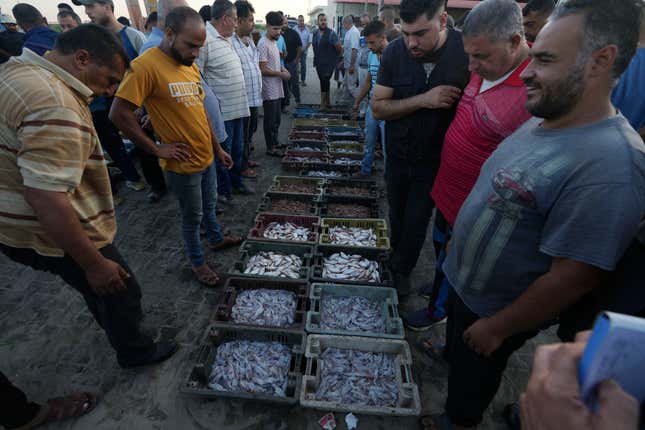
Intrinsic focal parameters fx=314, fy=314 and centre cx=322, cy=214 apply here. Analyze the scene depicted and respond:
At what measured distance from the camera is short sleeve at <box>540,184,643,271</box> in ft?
3.90

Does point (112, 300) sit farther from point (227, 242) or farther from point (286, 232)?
point (286, 232)

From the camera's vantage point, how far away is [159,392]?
8.93 ft

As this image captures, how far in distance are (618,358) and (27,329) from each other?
177 inches

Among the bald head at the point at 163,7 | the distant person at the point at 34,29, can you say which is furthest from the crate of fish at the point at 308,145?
the distant person at the point at 34,29

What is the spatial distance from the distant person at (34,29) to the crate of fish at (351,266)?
504 cm

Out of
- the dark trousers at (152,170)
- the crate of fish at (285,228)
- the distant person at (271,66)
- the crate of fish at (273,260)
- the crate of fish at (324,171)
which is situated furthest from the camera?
the distant person at (271,66)

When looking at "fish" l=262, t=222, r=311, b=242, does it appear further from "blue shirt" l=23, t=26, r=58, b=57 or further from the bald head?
"blue shirt" l=23, t=26, r=58, b=57

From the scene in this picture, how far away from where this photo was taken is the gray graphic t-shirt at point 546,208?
121cm

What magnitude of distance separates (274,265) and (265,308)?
65cm

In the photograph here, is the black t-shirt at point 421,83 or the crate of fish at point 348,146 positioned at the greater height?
the black t-shirt at point 421,83

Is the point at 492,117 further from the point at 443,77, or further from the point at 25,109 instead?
the point at 25,109

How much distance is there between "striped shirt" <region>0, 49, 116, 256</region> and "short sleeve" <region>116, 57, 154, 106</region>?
891 millimetres

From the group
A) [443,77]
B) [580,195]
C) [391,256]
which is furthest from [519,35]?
[391,256]

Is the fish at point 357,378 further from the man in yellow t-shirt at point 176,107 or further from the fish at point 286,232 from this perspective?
the man in yellow t-shirt at point 176,107
